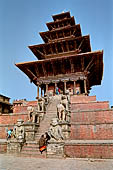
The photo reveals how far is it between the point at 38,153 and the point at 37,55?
1999 centimetres

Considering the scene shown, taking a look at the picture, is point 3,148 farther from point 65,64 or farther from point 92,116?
point 65,64

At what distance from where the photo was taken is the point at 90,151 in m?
7.71

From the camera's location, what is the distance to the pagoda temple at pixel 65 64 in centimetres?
2036

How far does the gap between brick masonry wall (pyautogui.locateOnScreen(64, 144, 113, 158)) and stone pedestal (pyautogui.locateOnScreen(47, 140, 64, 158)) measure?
0.29m

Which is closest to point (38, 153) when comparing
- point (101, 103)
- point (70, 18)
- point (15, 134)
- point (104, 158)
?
point (15, 134)

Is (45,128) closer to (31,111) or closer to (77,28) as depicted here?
(31,111)

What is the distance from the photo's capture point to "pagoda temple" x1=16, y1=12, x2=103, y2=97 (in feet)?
66.8

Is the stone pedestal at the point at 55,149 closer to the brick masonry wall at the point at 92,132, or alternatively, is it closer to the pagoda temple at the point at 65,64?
the brick masonry wall at the point at 92,132

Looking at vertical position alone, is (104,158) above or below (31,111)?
below

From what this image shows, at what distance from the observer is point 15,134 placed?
9906 millimetres

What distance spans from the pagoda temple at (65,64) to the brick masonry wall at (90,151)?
11.4m

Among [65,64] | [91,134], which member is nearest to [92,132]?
[91,134]

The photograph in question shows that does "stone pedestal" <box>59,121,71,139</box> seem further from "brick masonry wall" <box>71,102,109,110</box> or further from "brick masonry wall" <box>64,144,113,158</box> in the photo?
"brick masonry wall" <box>71,102,109,110</box>

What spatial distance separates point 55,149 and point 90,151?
1863 millimetres
